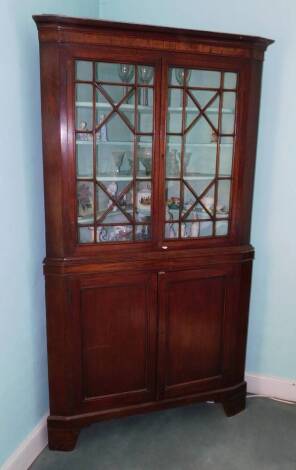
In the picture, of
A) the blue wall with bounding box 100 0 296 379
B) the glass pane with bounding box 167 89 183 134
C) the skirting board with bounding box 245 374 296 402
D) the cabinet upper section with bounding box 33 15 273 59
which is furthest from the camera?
the skirting board with bounding box 245 374 296 402

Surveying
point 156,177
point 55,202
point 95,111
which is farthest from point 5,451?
point 95,111

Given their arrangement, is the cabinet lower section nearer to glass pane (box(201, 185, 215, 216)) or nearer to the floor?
the floor

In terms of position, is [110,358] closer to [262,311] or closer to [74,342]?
[74,342]

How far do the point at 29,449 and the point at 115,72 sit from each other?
5.87 feet

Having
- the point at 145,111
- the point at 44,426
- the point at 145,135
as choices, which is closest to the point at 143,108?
the point at 145,111

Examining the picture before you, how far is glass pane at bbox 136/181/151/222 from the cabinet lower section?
26cm

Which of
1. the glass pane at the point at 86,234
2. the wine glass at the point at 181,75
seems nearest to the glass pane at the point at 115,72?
the wine glass at the point at 181,75

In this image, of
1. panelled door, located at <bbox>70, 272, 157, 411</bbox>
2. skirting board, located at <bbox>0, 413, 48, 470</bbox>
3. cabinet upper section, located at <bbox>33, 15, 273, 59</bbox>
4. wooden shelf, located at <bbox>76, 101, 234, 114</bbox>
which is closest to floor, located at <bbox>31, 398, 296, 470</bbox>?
skirting board, located at <bbox>0, 413, 48, 470</bbox>

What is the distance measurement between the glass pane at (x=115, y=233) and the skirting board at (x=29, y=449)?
101cm

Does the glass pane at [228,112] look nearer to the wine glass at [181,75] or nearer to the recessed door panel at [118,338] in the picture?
the wine glass at [181,75]

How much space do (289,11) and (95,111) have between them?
1.19 m

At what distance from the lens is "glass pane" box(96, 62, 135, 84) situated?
171cm

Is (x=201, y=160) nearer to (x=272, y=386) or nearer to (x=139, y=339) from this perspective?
(x=139, y=339)

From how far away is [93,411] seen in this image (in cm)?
199
